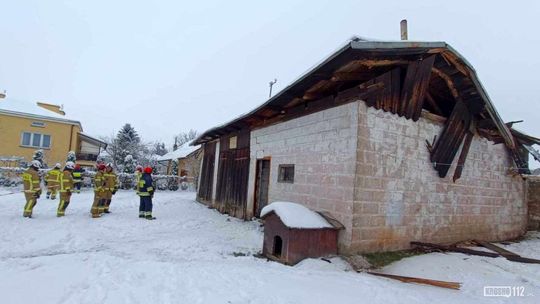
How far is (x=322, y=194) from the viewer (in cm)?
710

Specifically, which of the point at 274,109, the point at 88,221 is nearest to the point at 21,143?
the point at 88,221

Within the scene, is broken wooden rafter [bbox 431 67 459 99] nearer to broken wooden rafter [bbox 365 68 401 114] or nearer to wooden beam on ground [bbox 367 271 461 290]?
broken wooden rafter [bbox 365 68 401 114]

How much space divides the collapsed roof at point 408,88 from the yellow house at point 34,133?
80.5 feet

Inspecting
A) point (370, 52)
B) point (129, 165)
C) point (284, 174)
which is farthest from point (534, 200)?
point (129, 165)

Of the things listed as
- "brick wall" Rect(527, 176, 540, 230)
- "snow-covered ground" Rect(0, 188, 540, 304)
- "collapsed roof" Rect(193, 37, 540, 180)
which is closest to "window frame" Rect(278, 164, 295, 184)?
"collapsed roof" Rect(193, 37, 540, 180)

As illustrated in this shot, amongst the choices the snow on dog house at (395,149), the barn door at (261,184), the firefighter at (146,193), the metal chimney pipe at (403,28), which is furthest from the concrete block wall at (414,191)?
the firefighter at (146,193)

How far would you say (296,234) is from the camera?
5941mm

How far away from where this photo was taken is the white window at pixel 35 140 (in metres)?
25.7

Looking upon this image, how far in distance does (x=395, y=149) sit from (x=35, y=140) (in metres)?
29.0

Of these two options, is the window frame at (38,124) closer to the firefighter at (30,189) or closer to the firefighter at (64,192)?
the firefighter at (64,192)

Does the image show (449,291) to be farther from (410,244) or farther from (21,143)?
(21,143)

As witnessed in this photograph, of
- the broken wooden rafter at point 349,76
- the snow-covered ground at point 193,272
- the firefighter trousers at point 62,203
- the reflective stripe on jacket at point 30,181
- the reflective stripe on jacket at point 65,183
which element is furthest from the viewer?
the reflective stripe on jacket at point 65,183

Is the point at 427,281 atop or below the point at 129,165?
below

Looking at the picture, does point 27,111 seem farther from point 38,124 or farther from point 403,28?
point 403,28
